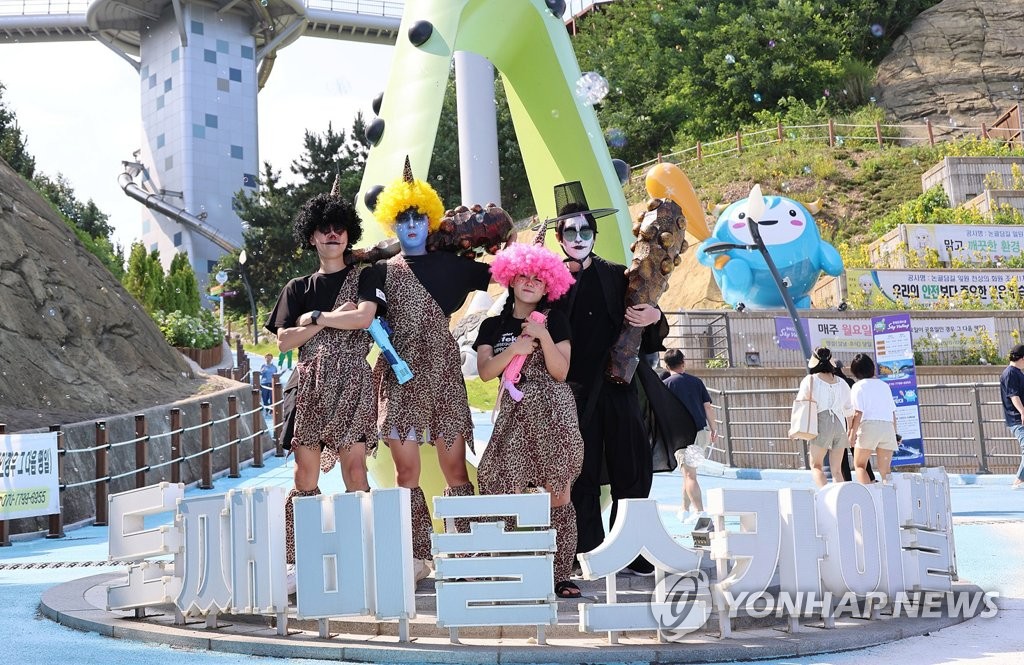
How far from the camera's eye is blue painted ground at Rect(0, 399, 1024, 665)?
4059 mm

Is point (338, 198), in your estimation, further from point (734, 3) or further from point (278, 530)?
point (734, 3)

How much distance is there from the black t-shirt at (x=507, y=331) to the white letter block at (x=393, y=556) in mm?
973

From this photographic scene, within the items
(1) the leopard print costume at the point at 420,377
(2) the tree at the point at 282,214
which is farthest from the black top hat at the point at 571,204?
(2) the tree at the point at 282,214

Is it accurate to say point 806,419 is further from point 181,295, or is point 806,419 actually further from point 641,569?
point 181,295

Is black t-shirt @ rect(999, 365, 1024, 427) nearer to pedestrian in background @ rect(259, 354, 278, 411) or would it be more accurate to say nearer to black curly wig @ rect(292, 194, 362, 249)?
black curly wig @ rect(292, 194, 362, 249)

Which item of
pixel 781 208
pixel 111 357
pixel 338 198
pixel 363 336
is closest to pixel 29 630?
pixel 363 336

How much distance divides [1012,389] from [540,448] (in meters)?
7.03

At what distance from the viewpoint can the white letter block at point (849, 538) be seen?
440 centimetres

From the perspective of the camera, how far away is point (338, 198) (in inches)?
203

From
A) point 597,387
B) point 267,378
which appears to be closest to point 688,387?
point 597,387

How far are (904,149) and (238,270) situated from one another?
22625 millimetres

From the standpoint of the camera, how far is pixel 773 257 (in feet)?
62.5

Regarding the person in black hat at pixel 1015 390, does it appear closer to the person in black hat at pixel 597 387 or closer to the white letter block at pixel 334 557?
the person in black hat at pixel 597 387

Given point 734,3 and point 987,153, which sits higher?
point 734,3
